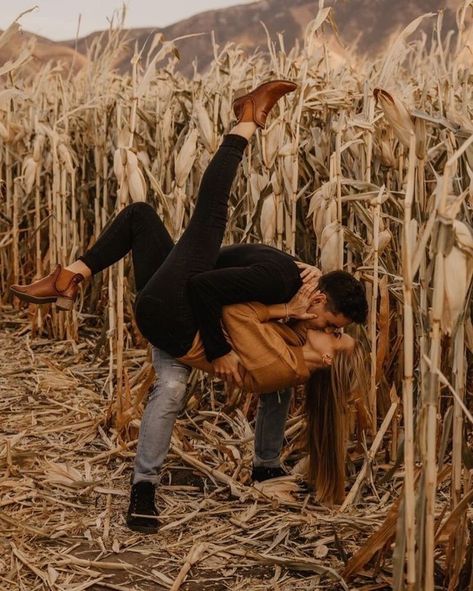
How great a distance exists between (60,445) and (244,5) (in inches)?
1134

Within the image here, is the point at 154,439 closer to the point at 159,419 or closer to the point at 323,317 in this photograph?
the point at 159,419

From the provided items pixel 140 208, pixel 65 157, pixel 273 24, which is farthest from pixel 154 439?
pixel 273 24

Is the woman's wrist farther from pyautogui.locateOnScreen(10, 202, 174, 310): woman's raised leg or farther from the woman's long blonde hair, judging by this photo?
pyautogui.locateOnScreen(10, 202, 174, 310): woman's raised leg

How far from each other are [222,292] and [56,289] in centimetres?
74

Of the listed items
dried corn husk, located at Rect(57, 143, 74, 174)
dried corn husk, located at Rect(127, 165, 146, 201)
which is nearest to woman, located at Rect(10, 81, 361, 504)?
dried corn husk, located at Rect(127, 165, 146, 201)

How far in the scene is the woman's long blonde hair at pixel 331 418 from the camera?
282cm

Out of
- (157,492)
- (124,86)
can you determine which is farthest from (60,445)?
(124,86)

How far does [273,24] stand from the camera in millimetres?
28484

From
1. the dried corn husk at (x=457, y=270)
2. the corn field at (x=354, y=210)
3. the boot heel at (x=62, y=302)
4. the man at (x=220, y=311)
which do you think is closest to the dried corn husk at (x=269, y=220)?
the corn field at (x=354, y=210)

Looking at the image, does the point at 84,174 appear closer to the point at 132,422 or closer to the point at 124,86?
the point at 124,86

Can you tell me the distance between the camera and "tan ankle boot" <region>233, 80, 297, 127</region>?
9.22 ft

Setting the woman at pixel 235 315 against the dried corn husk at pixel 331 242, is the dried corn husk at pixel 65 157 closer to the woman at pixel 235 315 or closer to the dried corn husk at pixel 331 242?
the woman at pixel 235 315

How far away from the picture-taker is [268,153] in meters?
3.33

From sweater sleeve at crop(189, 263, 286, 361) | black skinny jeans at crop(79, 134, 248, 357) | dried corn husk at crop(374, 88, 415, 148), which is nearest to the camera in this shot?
dried corn husk at crop(374, 88, 415, 148)
